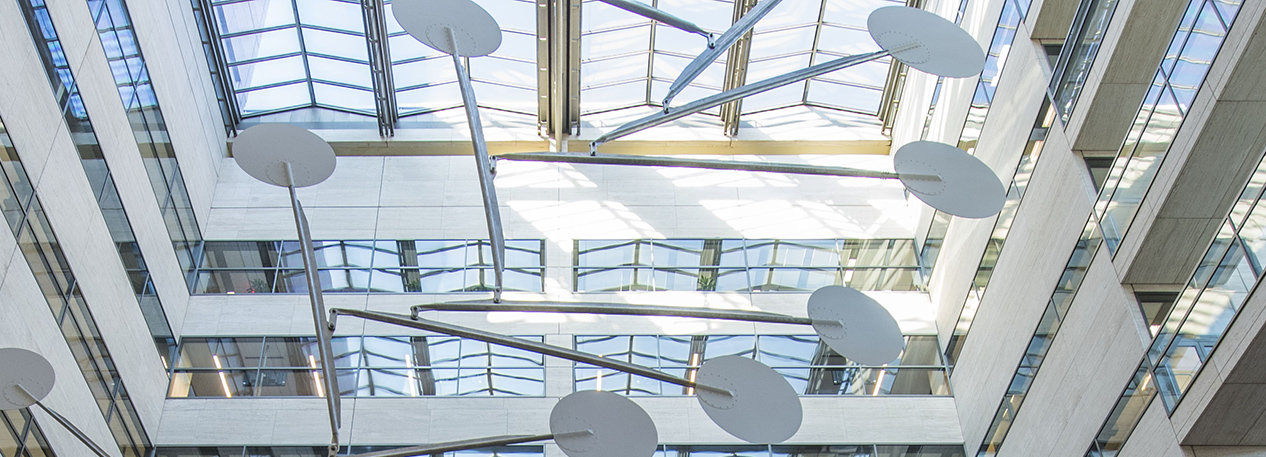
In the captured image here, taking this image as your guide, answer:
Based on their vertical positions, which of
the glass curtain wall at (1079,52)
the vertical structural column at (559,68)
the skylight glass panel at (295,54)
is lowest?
the glass curtain wall at (1079,52)

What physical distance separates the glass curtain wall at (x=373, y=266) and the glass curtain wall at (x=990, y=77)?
10.7 metres

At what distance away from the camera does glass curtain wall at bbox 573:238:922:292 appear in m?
27.6

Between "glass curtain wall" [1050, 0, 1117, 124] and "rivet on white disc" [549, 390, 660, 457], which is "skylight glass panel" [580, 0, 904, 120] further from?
"rivet on white disc" [549, 390, 660, 457]

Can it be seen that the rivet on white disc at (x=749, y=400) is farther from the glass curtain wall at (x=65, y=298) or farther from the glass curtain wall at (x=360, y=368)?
the glass curtain wall at (x=360, y=368)

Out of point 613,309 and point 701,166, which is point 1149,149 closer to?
point 701,166

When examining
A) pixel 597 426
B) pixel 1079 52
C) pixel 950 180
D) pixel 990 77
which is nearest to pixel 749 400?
pixel 597 426

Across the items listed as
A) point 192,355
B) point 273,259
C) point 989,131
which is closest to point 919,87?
point 989,131

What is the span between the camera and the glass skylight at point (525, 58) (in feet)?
94.4

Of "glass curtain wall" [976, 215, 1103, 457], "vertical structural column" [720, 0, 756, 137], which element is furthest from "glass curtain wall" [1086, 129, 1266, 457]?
"vertical structural column" [720, 0, 756, 137]

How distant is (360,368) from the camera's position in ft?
83.5

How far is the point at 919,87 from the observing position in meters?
29.1

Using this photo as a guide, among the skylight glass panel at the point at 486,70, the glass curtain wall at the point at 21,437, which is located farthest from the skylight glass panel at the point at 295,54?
the glass curtain wall at the point at 21,437

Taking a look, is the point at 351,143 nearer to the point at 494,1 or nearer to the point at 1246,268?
the point at 494,1

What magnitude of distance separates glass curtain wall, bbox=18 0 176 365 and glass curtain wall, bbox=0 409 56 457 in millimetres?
4867
